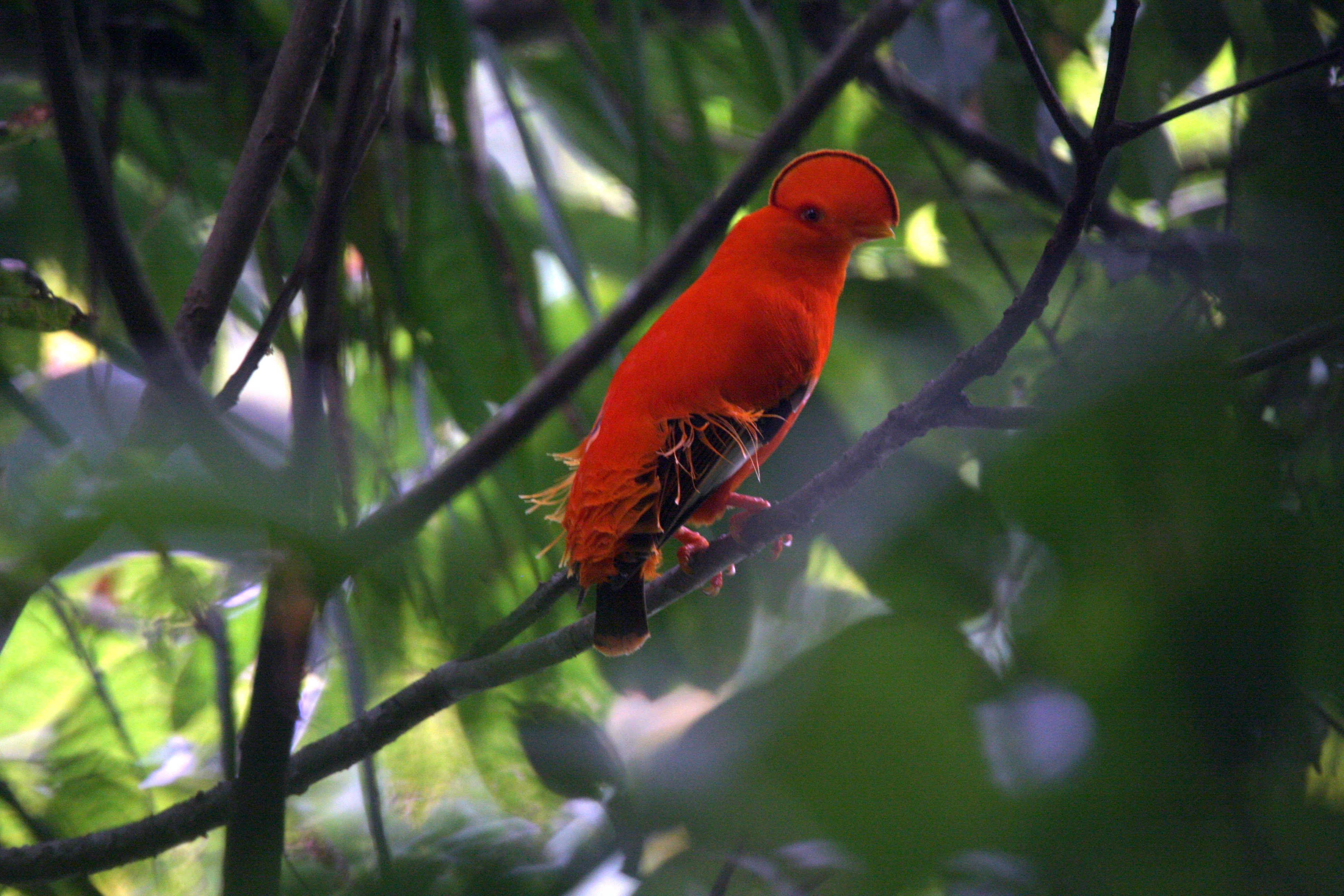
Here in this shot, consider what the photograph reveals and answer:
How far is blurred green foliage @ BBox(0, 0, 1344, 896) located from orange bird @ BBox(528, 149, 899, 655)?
63 mm

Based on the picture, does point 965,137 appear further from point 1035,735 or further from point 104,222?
point 1035,735

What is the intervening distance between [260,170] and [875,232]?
76 centimetres

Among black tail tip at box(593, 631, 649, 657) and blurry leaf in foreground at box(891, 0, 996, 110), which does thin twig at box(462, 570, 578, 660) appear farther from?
blurry leaf in foreground at box(891, 0, 996, 110)

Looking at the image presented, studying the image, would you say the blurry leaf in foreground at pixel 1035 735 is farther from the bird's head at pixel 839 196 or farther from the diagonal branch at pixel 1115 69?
the bird's head at pixel 839 196

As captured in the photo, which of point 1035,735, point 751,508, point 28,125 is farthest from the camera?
→ point 751,508

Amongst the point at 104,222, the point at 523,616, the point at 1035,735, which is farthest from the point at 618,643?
the point at 1035,735

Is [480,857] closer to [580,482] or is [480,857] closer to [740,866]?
[740,866]

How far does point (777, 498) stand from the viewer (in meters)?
1.61

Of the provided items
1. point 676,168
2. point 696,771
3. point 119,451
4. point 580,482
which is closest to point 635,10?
point 676,168

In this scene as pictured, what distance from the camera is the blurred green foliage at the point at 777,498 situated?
299mm

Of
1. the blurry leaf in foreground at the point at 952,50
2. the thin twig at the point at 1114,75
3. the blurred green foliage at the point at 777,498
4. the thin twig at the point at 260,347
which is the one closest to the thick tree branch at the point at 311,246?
the thin twig at the point at 260,347

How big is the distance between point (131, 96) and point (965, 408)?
7.31 ft

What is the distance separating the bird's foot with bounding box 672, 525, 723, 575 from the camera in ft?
3.66

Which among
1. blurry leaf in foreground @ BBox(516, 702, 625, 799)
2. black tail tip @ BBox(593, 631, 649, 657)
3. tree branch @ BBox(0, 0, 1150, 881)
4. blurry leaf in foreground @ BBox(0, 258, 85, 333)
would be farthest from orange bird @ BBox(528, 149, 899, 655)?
blurry leaf in foreground @ BBox(0, 258, 85, 333)
